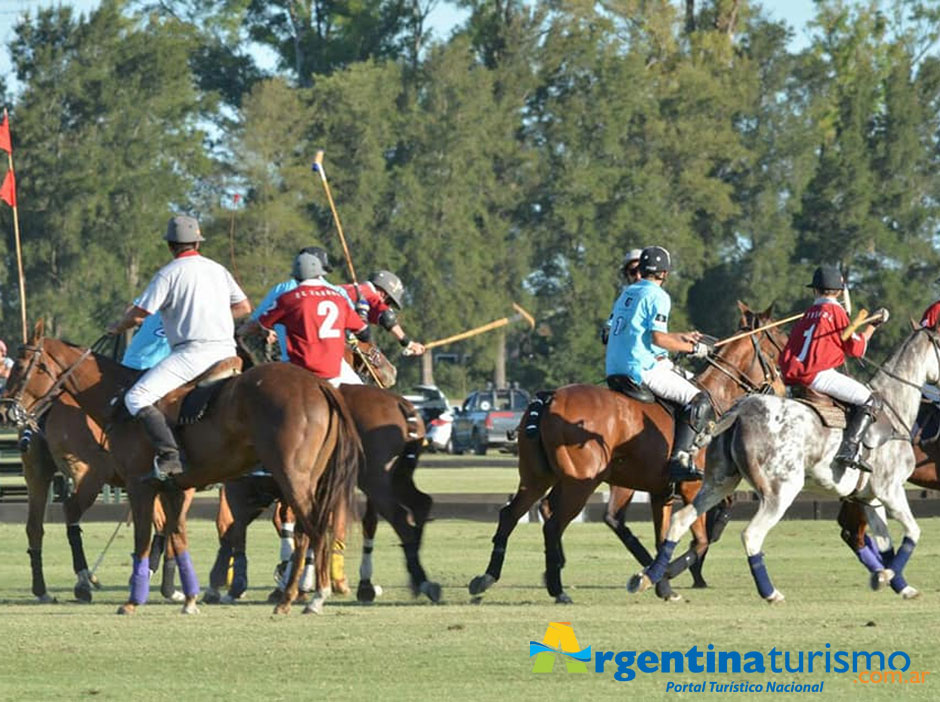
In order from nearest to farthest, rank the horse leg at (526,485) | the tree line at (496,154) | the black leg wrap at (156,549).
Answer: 1. the horse leg at (526,485)
2. the black leg wrap at (156,549)
3. the tree line at (496,154)

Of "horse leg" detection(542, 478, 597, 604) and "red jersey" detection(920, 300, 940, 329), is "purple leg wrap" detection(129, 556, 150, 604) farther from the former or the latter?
"red jersey" detection(920, 300, 940, 329)

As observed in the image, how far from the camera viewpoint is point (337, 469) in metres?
12.5

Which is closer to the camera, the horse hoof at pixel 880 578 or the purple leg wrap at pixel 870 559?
the horse hoof at pixel 880 578

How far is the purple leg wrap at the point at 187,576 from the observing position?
42.6ft

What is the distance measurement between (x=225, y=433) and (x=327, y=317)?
1.27 metres

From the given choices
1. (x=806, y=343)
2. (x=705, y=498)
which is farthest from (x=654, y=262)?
(x=705, y=498)

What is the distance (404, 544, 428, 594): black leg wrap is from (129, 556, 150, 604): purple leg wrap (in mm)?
1706

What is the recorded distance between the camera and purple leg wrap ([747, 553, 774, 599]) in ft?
42.2

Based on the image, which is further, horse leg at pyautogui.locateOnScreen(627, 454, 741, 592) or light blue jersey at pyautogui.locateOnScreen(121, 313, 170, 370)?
light blue jersey at pyautogui.locateOnScreen(121, 313, 170, 370)

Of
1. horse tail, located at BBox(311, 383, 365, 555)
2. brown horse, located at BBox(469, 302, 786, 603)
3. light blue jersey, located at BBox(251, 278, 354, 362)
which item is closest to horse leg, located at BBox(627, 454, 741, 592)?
brown horse, located at BBox(469, 302, 786, 603)

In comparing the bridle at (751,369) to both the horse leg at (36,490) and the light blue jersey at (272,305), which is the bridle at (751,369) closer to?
the light blue jersey at (272,305)

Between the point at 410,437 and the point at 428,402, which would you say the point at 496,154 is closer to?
the point at 428,402

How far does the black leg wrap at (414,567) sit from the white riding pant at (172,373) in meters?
1.80

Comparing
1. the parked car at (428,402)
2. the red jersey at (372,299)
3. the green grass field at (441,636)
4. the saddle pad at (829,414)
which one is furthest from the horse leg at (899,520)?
the parked car at (428,402)
